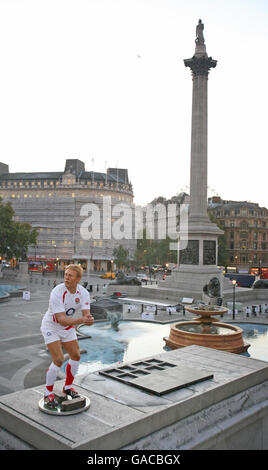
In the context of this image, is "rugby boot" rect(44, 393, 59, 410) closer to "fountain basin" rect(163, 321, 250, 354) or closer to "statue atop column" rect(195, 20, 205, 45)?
"fountain basin" rect(163, 321, 250, 354)

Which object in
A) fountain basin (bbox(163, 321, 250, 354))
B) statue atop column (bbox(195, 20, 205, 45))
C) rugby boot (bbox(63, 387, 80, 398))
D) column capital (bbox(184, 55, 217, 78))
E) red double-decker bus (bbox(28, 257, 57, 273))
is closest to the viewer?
rugby boot (bbox(63, 387, 80, 398))

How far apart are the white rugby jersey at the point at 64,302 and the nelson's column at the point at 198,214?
96.4ft

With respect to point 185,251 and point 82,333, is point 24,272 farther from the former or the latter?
point 82,333

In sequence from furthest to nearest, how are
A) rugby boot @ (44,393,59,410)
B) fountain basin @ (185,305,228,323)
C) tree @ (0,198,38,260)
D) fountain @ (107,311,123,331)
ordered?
tree @ (0,198,38,260), fountain @ (107,311,123,331), fountain basin @ (185,305,228,323), rugby boot @ (44,393,59,410)

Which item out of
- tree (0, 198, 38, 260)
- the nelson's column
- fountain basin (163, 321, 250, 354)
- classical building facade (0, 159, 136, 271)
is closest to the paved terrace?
fountain basin (163, 321, 250, 354)

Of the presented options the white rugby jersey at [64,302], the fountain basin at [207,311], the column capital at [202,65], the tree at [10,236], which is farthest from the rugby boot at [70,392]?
the tree at [10,236]

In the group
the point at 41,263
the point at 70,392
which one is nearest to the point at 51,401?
the point at 70,392

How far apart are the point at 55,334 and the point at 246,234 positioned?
9210cm

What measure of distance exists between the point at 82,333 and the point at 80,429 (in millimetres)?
14256

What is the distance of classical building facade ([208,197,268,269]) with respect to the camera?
93.1 metres

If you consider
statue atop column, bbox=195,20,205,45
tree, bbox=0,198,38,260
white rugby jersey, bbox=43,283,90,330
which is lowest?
white rugby jersey, bbox=43,283,90,330

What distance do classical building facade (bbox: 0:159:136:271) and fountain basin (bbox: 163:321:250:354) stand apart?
74.4 meters

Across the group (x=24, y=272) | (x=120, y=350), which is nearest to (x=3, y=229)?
(x=24, y=272)

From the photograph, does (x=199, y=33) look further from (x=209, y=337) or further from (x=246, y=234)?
(x=246, y=234)
